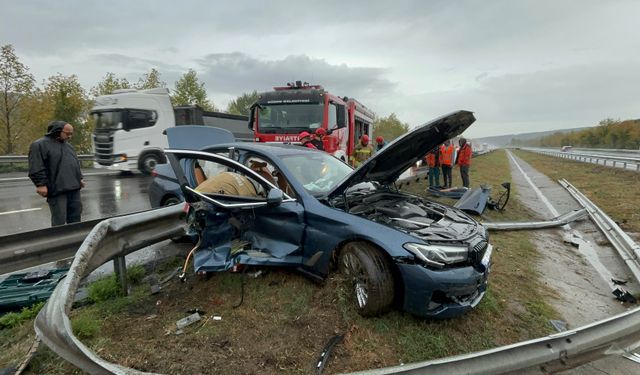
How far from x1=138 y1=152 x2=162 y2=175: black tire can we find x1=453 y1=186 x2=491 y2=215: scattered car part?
11.7 meters

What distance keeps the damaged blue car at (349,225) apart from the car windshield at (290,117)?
5185 millimetres

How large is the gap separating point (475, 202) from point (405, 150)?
166 inches

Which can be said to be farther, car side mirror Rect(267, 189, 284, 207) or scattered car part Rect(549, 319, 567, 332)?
car side mirror Rect(267, 189, 284, 207)

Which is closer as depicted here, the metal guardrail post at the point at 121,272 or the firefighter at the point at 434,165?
the metal guardrail post at the point at 121,272

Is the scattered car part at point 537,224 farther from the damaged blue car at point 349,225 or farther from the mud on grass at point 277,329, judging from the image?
the damaged blue car at point 349,225

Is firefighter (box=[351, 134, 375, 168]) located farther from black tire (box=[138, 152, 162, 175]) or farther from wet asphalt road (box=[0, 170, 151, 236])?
black tire (box=[138, 152, 162, 175])

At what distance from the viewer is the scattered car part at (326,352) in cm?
241

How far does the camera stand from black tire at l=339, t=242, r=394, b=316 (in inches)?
110

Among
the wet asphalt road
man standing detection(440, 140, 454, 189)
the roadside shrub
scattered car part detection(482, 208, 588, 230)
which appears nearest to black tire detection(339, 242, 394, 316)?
the roadside shrub

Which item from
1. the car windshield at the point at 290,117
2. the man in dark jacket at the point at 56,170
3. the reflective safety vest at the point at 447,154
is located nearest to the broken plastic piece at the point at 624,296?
the reflective safety vest at the point at 447,154

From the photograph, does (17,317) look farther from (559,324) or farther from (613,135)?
(613,135)

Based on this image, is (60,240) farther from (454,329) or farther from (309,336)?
(454,329)

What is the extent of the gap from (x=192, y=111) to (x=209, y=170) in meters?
12.6

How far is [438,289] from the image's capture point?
2.66 meters
